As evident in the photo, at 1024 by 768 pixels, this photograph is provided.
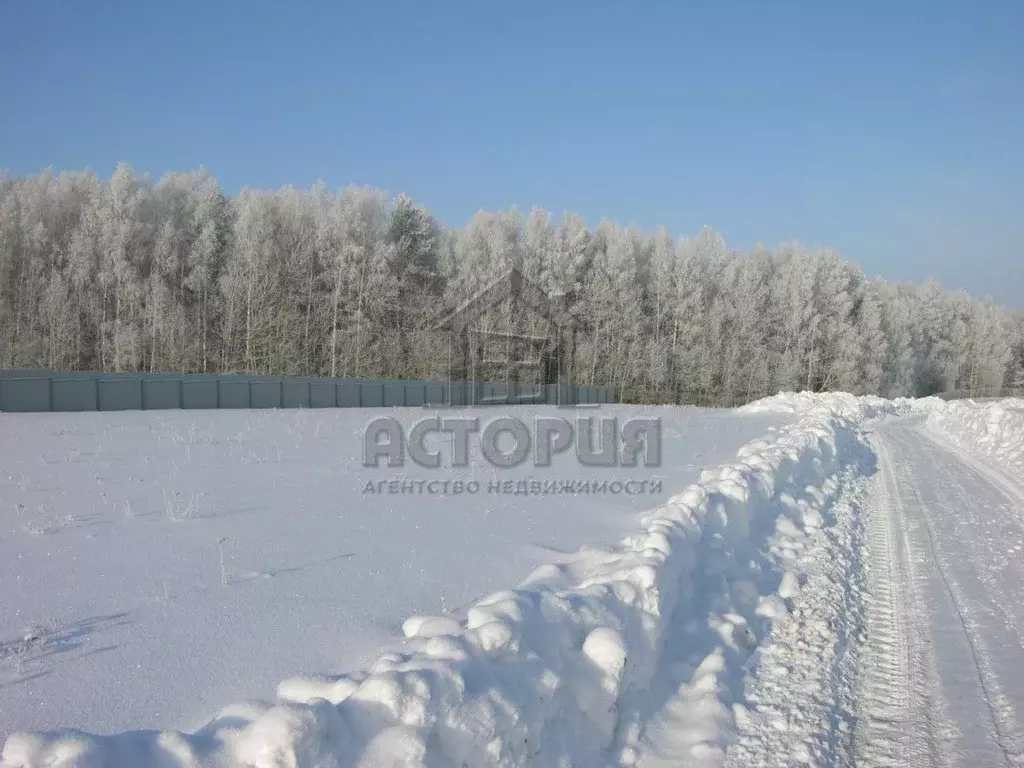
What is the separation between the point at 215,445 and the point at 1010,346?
3465 inches

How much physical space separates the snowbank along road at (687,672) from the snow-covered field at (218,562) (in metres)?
0.28

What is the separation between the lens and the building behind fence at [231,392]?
61.9 ft

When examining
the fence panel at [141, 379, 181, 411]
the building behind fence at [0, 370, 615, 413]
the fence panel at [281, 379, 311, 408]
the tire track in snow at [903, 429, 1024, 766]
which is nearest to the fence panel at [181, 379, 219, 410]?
the building behind fence at [0, 370, 615, 413]

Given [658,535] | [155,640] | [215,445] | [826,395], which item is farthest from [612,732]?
[826,395]

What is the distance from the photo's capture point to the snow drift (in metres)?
2.69

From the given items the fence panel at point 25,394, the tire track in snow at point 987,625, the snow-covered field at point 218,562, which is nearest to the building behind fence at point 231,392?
the fence panel at point 25,394

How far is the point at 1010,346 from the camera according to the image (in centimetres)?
7544

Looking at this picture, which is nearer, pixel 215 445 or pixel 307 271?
pixel 215 445

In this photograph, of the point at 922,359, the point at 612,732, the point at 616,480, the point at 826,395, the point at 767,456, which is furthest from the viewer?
the point at 922,359

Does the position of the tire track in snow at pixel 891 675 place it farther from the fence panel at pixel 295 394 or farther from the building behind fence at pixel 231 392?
the fence panel at pixel 295 394

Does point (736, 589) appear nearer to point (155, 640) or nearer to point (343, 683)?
point (343, 683)

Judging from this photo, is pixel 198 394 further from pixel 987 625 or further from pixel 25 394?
pixel 987 625

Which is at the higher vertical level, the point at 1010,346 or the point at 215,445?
the point at 1010,346

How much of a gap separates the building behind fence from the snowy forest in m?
5.03
